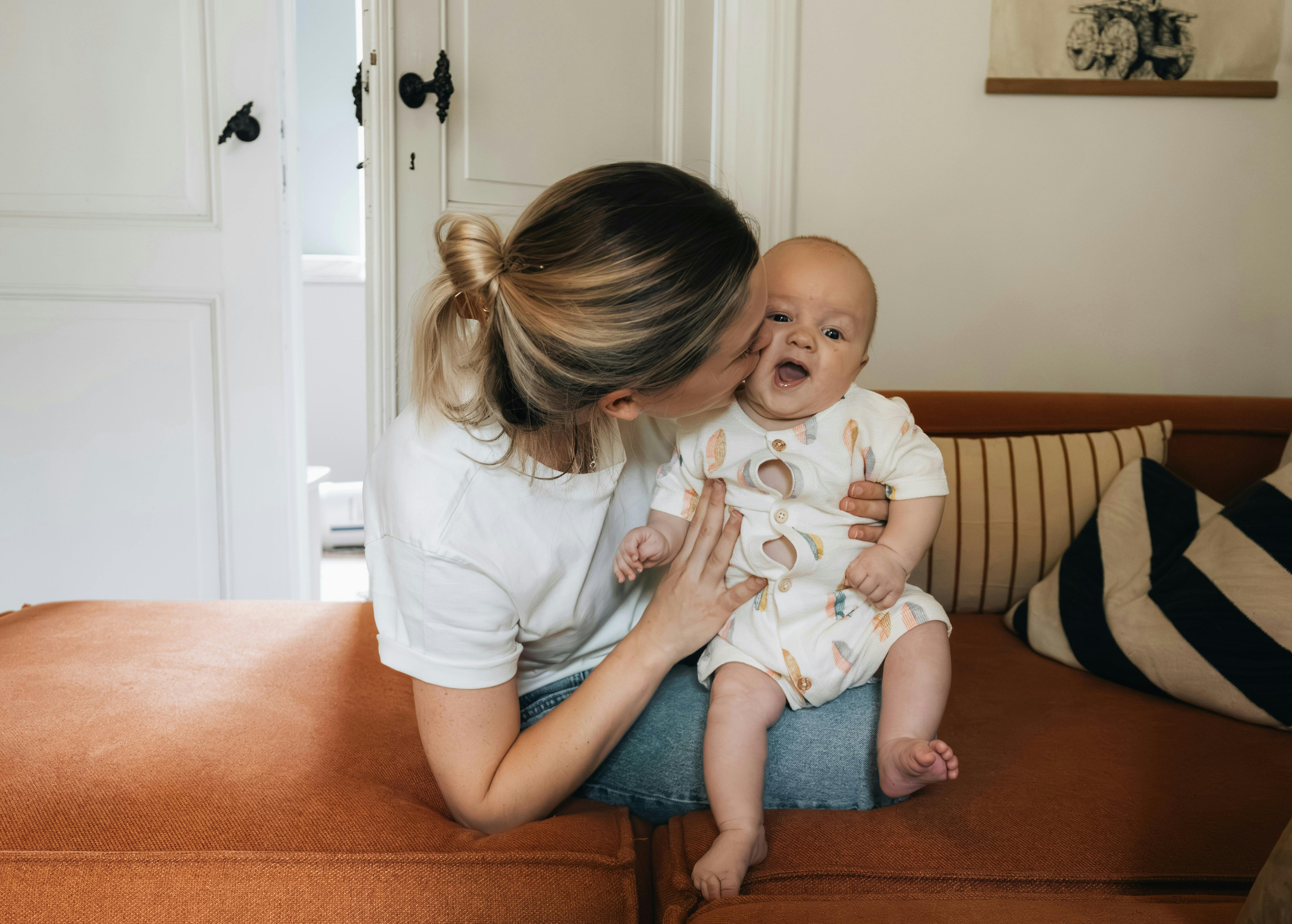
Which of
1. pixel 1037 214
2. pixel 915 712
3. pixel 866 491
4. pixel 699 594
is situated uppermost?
pixel 1037 214

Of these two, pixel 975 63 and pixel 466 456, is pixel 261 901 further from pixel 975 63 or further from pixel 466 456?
pixel 975 63

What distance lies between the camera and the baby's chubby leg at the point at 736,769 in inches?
30.7

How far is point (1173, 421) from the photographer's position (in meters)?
1.60

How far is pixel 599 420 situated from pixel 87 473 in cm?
192

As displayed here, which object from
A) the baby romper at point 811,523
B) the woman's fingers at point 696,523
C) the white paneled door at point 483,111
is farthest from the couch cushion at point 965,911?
the white paneled door at point 483,111

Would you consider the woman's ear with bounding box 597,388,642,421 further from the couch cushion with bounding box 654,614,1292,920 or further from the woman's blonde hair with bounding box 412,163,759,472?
the couch cushion with bounding box 654,614,1292,920

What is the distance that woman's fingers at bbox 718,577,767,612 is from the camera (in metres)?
0.99

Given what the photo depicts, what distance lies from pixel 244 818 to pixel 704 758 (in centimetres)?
49

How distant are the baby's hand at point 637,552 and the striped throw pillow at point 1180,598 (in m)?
0.78

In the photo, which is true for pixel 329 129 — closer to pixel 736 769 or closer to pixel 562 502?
pixel 562 502

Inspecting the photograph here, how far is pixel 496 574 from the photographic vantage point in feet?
2.76

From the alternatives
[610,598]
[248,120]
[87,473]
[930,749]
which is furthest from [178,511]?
[930,749]

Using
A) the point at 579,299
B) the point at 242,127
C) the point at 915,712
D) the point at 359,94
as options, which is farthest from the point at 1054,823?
the point at 242,127

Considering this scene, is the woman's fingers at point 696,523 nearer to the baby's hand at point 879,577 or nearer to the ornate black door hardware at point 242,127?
the baby's hand at point 879,577
